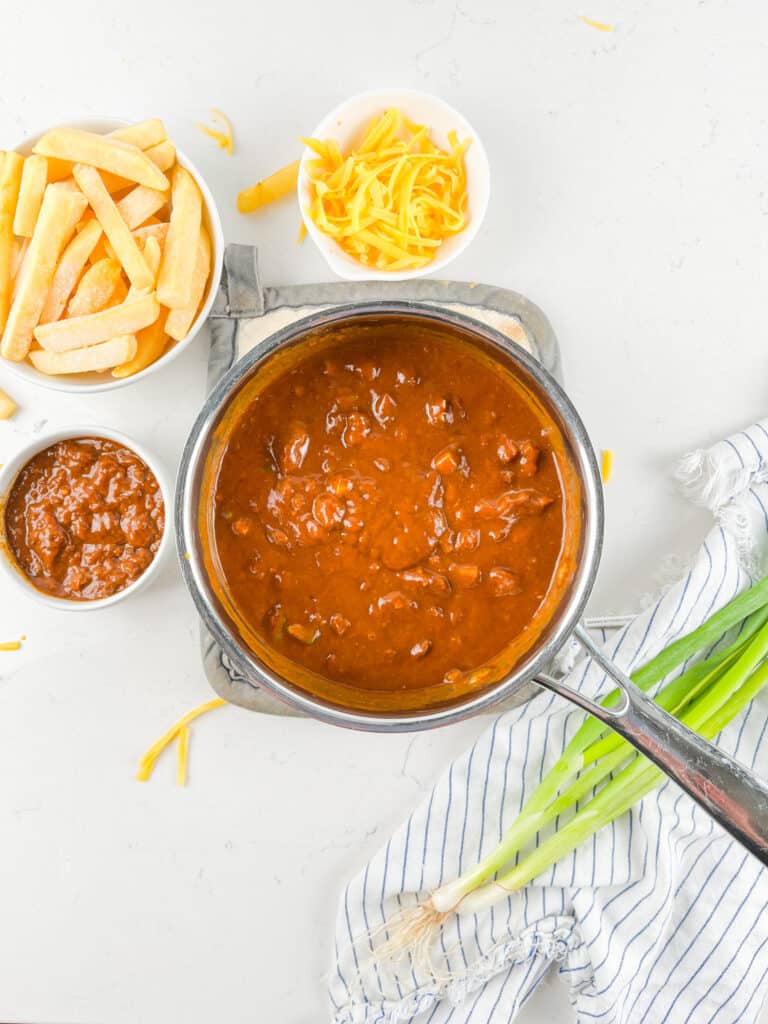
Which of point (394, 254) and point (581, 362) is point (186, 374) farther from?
point (581, 362)

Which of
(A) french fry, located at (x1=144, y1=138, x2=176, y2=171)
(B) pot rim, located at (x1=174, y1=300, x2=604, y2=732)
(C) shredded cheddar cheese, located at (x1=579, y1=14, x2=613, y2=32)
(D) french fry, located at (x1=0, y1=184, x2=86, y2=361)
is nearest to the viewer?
(B) pot rim, located at (x1=174, y1=300, x2=604, y2=732)

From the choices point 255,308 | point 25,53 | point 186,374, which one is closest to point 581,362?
point 255,308

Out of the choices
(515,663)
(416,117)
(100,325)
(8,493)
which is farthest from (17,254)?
(515,663)

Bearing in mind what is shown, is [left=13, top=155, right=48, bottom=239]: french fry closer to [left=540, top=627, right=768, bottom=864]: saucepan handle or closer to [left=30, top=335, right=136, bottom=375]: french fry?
[left=30, top=335, right=136, bottom=375]: french fry

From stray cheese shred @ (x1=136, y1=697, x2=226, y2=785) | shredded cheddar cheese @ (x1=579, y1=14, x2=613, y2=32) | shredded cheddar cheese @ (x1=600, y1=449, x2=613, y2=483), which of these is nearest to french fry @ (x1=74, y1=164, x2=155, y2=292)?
stray cheese shred @ (x1=136, y1=697, x2=226, y2=785)

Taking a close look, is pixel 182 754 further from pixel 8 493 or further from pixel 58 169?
pixel 58 169

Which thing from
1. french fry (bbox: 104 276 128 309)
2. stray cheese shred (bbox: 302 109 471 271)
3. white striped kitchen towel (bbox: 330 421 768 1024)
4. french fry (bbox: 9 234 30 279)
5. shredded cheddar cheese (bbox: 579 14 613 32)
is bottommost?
white striped kitchen towel (bbox: 330 421 768 1024)

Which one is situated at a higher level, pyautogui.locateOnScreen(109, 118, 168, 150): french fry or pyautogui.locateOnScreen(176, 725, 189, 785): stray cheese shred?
pyautogui.locateOnScreen(109, 118, 168, 150): french fry

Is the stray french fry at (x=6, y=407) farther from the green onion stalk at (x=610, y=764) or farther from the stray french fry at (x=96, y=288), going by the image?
the green onion stalk at (x=610, y=764)
